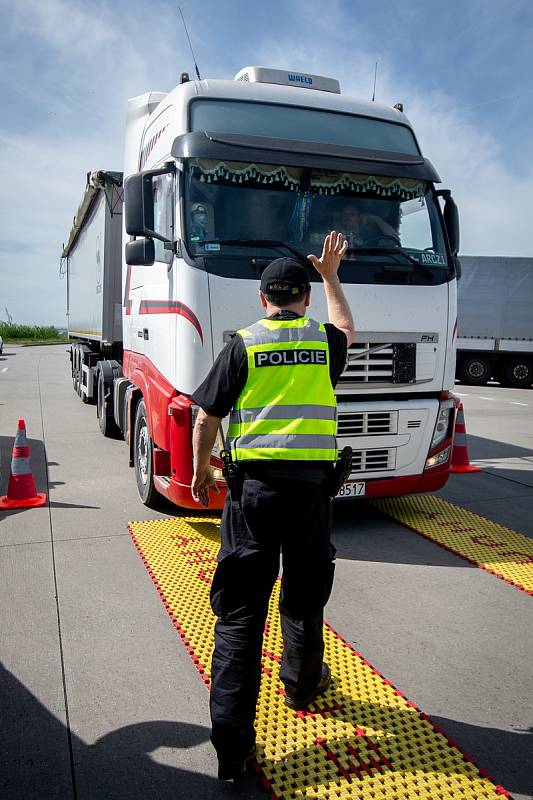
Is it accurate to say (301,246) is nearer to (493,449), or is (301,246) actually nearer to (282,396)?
(282,396)

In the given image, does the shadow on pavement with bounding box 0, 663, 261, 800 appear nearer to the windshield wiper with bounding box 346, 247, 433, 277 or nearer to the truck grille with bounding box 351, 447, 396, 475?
the truck grille with bounding box 351, 447, 396, 475

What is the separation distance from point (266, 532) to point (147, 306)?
3419 mm

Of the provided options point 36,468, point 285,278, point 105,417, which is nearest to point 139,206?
point 285,278

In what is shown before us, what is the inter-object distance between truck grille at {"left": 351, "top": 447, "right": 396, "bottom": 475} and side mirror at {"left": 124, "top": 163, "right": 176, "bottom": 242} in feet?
7.06

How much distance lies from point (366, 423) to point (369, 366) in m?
0.43

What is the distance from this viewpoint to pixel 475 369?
20719 mm

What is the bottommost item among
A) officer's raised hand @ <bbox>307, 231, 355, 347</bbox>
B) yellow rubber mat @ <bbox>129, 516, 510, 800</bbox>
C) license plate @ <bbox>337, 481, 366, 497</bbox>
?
yellow rubber mat @ <bbox>129, 516, 510, 800</bbox>

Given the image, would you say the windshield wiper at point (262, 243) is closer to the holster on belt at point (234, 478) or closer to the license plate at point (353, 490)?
the license plate at point (353, 490)

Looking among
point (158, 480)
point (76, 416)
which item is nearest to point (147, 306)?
point (158, 480)

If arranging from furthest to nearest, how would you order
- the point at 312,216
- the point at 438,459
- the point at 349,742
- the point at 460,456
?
the point at 460,456 → the point at 438,459 → the point at 312,216 → the point at 349,742

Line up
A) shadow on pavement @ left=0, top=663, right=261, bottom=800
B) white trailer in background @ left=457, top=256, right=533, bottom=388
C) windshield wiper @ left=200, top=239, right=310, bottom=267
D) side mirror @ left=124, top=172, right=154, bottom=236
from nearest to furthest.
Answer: shadow on pavement @ left=0, top=663, right=261, bottom=800
windshield wiper @ left=200, top=239, right=310, bottom=267
side mirror @ left=124, top=172, right=154, bottom=236
white trailer in background @ left=457, top=256, right=533, bottom=388

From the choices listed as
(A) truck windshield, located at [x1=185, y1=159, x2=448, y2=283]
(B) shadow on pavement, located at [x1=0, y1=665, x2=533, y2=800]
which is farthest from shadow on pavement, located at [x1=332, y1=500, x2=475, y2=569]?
(A) truck windshield, located at [x1=185, y1=159, x2=448, y2=283]

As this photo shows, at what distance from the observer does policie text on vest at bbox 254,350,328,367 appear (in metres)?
2.50

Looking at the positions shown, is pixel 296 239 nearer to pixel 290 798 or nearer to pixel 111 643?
pixel 111 643
